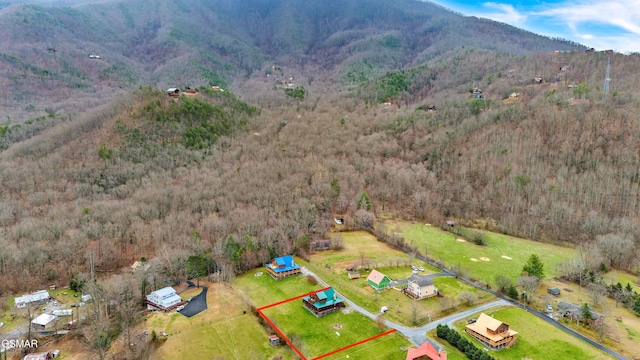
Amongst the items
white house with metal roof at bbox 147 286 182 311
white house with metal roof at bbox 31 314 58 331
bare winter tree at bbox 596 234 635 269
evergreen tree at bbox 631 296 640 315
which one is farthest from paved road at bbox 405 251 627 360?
white house with metal roof at bbox 31 314 58 331

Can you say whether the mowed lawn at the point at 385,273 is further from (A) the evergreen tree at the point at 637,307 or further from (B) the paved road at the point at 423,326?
(A) the evergreen tree at the point at 637,307

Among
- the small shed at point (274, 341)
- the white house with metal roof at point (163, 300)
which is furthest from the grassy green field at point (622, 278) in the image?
the white house with metal roof at point (163, 300)

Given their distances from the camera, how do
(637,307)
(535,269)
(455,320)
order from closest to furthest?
(455,320)
(637,307)
(535,269)

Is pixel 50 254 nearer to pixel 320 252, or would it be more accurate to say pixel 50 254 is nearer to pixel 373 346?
pixel 320 252

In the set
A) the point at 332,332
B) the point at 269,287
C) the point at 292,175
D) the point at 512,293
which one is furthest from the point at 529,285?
the point at 292,175

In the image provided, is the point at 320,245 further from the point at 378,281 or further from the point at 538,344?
the point at 538,344

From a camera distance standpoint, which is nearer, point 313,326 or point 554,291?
point 313,326

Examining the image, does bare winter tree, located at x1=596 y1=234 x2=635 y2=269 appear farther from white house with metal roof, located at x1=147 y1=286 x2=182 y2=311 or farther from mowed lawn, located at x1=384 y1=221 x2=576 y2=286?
white house with metal roof, located at x1=147 y1=286 x2=182 y2=311
